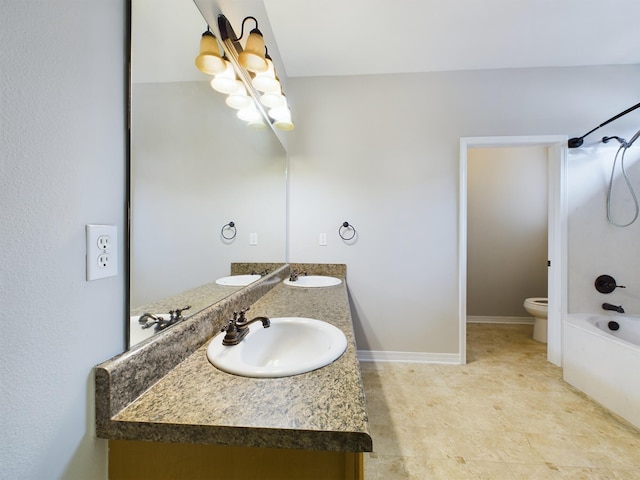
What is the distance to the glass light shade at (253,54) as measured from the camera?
1.16 meters

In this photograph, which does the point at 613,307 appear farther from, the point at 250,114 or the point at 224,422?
the point at 250,114

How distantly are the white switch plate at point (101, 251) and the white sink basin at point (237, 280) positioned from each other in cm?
54

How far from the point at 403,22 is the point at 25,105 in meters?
2.08

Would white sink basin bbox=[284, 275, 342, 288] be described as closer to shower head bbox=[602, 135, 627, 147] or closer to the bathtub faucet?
the bathtub faucet

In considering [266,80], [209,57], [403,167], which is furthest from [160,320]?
[403,167]

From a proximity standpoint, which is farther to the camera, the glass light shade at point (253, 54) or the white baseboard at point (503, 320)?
the white baseboard at point (503, 320)

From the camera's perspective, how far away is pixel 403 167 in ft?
7.06

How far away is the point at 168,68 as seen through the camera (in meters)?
0.75

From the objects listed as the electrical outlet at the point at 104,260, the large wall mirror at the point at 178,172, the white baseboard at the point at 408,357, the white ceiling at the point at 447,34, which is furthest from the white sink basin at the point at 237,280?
the white ceiling at the point at 447,34

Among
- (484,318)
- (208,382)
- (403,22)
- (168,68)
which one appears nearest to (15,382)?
(208,382)

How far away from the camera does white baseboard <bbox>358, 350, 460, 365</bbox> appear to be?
2.11 metres

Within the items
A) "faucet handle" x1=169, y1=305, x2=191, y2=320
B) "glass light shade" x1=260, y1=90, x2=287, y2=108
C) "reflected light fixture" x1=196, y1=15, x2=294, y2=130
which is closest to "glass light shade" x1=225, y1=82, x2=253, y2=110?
"reflected light fixture" x1=196, y1=15, x2=294, y2=130

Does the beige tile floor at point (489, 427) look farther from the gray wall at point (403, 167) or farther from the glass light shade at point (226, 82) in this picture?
the glass light shade at point (226, 82)

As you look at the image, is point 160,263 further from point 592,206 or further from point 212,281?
point 592,206
